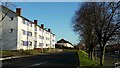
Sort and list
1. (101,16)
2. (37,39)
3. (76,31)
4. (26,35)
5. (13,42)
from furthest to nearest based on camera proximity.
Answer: (37,39) < (26,35) < (13,42) < (76,31) < (101,16)

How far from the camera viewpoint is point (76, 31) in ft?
177

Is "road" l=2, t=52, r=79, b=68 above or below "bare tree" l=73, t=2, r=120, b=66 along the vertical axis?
below

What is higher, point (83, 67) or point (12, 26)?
point (12, 26)

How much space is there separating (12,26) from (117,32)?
1623 inches

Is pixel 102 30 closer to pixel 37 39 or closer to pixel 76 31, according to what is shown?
pixel 76 31

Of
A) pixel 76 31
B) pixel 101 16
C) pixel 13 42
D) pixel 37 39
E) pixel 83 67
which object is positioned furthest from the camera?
pixel 37 39

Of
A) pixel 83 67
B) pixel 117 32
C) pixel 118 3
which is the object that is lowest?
pixel 83 67

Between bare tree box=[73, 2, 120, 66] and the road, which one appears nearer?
the road

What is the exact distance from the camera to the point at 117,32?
29953mm

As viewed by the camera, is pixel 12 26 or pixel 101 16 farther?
pixel 12 26

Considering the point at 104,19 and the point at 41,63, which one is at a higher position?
the point at 104,19

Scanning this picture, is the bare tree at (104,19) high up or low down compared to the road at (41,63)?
up

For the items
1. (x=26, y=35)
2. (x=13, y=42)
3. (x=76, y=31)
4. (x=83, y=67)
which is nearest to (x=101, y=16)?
(x=83, y=67)

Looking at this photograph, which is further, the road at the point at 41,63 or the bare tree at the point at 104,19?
the bare tree at the point at 104,19
